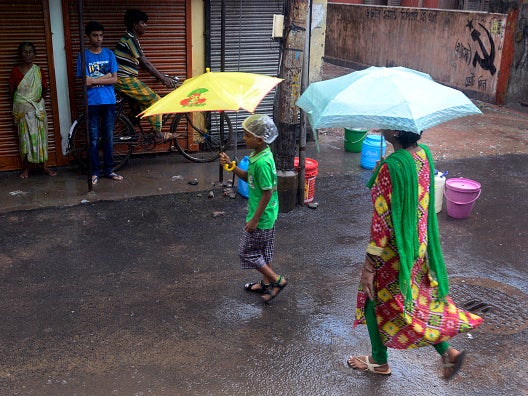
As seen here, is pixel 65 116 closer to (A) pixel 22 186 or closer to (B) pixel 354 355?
(A) pixel 22 186

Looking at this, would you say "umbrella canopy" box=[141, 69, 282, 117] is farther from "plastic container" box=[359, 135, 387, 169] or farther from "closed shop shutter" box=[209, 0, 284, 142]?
"plastic container" box=[359, 135, 387, 169]

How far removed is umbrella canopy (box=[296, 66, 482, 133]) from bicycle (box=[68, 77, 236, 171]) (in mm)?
3814

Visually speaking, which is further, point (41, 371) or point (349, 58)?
point (349, 58)

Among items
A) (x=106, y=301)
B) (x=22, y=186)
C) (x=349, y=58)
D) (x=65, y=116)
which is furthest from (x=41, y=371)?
(x=349, y=58)

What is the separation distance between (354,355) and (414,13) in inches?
512

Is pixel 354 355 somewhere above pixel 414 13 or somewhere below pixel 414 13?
below

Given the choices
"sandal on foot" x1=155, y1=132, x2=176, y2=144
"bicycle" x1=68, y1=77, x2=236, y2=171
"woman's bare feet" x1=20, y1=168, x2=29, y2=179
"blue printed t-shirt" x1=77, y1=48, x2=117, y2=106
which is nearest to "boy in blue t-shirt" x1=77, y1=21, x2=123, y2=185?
"blue printed t-shirt" x1=77, y1=48, x2=117, y2=106

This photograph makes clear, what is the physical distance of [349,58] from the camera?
60.5 ft

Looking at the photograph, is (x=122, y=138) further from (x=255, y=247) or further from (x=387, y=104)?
(x=387, y=104)

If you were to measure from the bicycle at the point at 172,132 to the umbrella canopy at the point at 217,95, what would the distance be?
223cm

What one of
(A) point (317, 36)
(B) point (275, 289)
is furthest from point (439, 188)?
(A) point (317, 36)

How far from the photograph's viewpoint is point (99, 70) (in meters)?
7.27

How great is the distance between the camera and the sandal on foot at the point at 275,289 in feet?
16.4

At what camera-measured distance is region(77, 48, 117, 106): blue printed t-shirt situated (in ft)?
23.6
